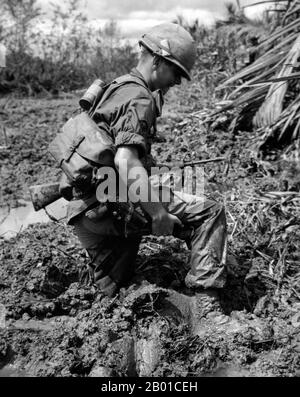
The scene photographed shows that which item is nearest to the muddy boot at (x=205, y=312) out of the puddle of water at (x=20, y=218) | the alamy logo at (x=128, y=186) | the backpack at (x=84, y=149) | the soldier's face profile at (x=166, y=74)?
the alamy logo at (x=128, y=186)

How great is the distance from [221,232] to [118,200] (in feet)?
2.17

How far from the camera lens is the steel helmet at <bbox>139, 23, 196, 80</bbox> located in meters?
3.42

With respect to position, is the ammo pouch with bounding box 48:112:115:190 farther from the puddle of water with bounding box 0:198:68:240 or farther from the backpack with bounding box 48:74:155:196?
the puddle of water with bounding box 0:198:68:240

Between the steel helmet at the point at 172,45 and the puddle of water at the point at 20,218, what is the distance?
6.72ft

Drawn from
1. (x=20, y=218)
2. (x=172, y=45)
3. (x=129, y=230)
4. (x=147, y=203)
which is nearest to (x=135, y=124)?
(x=147, y=203)

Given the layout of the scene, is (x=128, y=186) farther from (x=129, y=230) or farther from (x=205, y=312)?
(x=205, y=312)

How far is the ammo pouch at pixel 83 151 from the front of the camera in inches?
130

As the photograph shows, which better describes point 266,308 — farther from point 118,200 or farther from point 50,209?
point 50,209

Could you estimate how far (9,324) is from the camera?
367 centimetres

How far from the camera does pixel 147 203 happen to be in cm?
332

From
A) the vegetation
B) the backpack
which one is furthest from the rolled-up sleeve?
the vegetation

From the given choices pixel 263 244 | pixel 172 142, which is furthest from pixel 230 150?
pixel 263 244

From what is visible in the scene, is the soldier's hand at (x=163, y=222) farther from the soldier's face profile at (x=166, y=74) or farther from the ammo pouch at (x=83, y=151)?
the soldier's face profile at (x=166, y=74)
